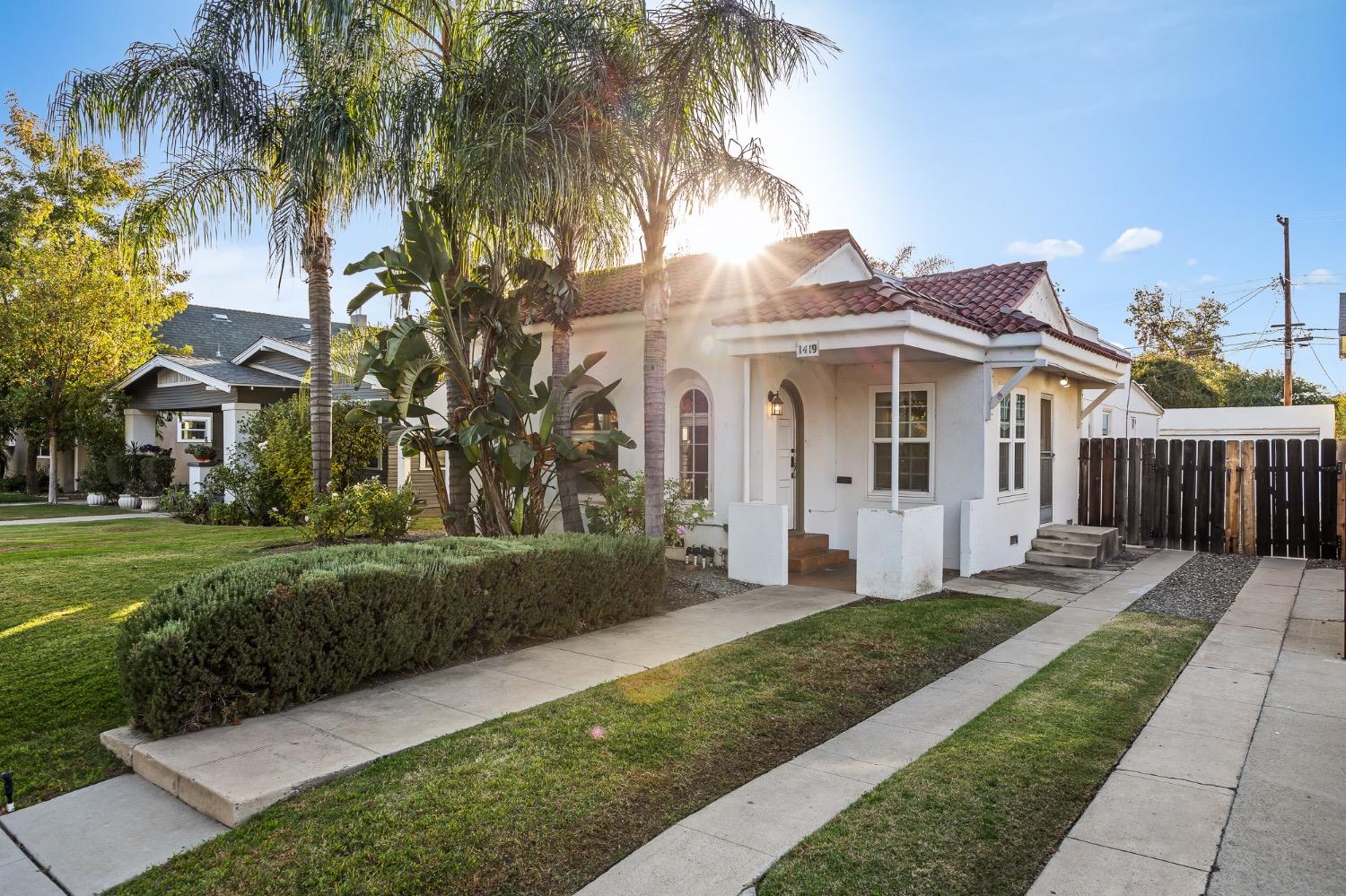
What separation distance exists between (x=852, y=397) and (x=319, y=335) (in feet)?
25.9

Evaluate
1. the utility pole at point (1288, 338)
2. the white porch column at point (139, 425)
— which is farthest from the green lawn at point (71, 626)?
the utility pole at point (1288, 338)

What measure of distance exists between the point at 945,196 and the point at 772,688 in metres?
13.4

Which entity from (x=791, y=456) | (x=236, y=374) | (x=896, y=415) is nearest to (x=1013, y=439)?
(x=896, y=415)

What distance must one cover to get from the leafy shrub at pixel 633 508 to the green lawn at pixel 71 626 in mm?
4975

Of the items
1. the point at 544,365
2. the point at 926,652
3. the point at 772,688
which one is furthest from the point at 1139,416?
the point at 772,688

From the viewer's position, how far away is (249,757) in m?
4.30

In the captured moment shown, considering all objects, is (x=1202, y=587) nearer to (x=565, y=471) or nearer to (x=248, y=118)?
(x=565, y=471)

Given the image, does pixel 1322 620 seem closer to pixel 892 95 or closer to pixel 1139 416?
pixel 892 95

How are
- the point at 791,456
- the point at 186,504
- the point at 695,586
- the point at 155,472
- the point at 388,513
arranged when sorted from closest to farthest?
the point at 695,586, the point at 388,513, the point at 791,456, the point at 186,504, the point at 155,472

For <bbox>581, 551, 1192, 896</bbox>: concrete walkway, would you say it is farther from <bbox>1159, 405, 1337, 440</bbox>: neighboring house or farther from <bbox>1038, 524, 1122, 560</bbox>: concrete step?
<bbox>1159, 405, 1337, 440</bbox>: neighboring house

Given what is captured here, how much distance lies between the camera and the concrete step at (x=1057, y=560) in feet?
37.8

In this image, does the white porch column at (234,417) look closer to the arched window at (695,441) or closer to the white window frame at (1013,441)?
the arched window at (695,441)

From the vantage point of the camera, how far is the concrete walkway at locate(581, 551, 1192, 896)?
3.23 m

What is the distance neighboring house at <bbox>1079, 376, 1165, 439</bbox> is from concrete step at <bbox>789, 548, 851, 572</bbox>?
687cm
